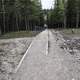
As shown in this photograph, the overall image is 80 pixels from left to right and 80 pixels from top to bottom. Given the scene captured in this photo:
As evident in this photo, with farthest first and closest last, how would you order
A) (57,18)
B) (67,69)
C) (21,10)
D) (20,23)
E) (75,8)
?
(57,18) < (20,23) < (75,8) < (21,10) < (67,69)

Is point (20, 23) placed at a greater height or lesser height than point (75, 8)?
lesser

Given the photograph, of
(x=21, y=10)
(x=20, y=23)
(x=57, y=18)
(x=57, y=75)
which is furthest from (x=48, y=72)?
(x=57, y=18)

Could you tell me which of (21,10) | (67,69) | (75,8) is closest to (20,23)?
(21,10)

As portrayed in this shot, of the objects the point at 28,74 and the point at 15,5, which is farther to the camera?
the point at 15,5

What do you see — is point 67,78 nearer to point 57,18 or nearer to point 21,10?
point 21,10

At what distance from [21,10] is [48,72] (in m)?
50.2

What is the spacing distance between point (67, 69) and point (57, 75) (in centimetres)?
122

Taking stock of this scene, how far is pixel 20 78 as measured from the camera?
7.84m

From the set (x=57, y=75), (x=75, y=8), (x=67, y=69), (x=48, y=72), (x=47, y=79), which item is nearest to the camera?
(x=47, y=79)

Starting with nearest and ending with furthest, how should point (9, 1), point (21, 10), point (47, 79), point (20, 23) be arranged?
point (47, 79)
point (9, 1)
point (21, 10)
point (20, 23)

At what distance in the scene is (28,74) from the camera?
846cm

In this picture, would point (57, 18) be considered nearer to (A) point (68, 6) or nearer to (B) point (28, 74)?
(A) point (68, 6)

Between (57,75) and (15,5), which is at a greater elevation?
(15,5)

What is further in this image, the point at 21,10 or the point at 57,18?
the point at 57,18
